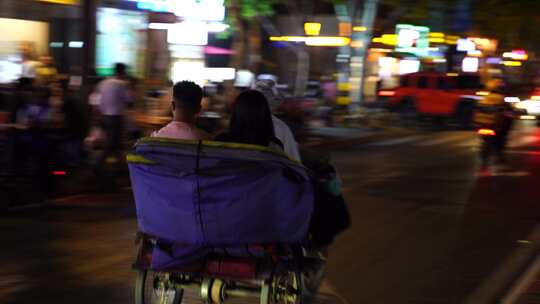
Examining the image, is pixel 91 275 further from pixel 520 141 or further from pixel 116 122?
pixel 520 141

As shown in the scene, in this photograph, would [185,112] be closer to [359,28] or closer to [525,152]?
[525,152]

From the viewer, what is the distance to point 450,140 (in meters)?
23.6

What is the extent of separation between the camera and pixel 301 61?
2734cm

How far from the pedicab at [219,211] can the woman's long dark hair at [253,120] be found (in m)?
0.45

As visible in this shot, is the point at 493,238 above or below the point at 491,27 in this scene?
below

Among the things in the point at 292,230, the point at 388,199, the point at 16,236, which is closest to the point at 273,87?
the point at 292,230

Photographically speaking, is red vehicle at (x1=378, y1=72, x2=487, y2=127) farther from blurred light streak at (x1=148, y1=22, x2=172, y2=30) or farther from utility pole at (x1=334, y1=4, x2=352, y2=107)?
blurred light streak at (x1=148, y1=22, x2=172, y2=30)

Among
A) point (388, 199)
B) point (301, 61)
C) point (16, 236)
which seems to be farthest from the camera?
point (301, 61)

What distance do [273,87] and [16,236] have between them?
3.60 metres

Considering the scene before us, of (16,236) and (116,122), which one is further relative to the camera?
(116,122)

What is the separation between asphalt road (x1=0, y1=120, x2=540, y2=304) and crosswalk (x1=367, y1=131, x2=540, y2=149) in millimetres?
6337

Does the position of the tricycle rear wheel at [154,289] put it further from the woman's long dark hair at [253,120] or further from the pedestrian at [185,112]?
the woman's long dark hair at [253,120]

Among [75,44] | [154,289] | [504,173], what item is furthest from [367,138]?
[154,289]

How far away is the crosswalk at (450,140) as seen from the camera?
72.0 feet
